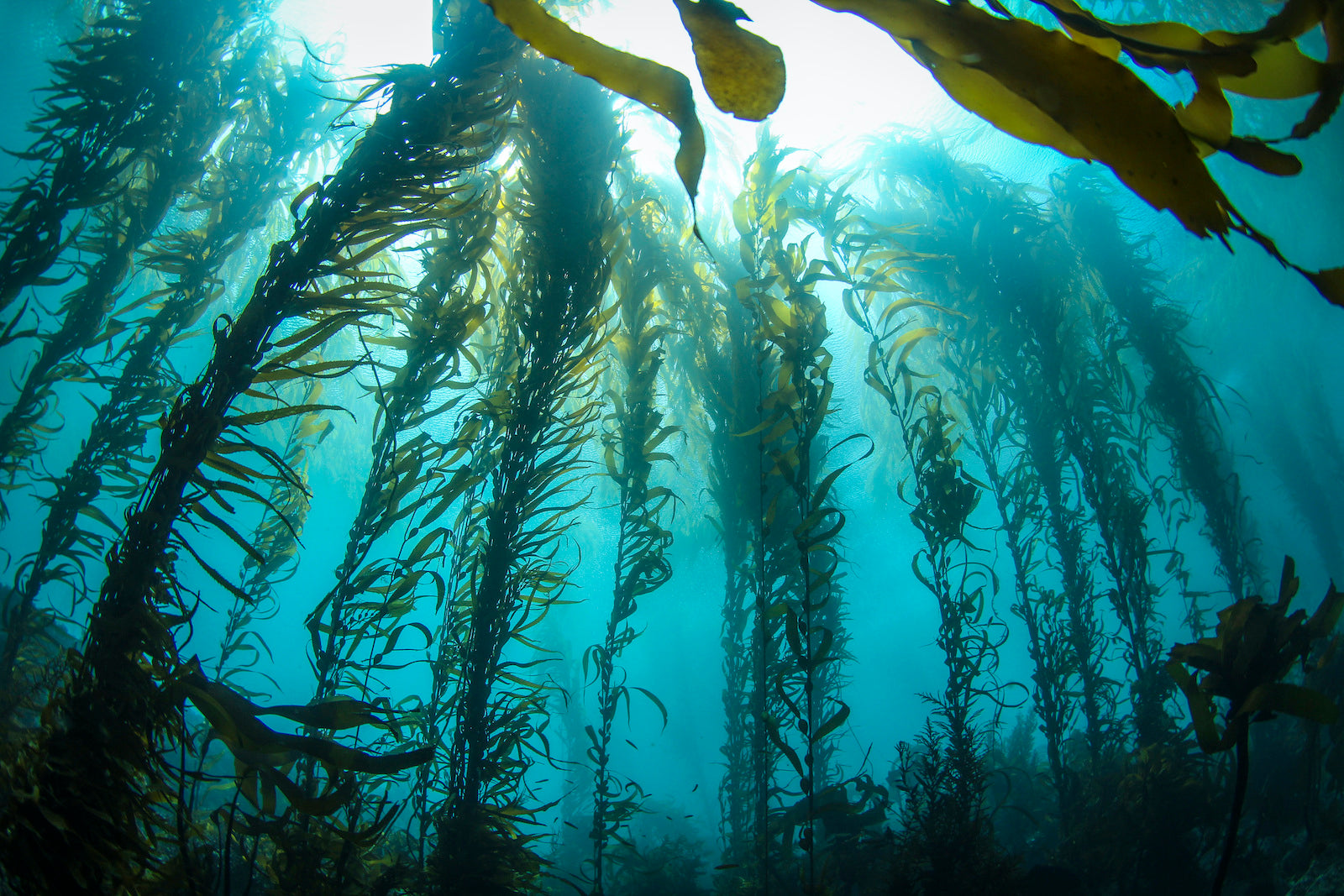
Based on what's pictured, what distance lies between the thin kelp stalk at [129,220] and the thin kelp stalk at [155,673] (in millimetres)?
3184

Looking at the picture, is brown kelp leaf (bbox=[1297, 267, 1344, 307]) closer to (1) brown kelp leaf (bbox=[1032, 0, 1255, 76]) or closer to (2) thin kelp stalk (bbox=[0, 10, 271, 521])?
(1) brown kelp leaf (bbox=[1032, 0, 1255, 76])

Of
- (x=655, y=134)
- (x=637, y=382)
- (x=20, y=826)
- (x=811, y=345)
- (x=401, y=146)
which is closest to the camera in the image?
(x=20, y=826)

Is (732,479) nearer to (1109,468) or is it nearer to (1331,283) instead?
(1109,468)

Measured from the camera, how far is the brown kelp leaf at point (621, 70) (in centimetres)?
88

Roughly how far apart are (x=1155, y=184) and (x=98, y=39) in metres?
6.42

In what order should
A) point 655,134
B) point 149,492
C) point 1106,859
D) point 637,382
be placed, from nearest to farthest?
point 149,492
point 1106,859
point 637,382
point 655,134

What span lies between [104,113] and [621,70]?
191 inches

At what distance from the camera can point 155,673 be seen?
128 cm

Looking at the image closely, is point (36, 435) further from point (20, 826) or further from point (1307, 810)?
point (1307, 810)

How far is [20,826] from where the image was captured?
1143 millimetres

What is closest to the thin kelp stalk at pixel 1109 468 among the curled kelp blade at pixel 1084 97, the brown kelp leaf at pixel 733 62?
the curled kelp blade at pixel 1084 97

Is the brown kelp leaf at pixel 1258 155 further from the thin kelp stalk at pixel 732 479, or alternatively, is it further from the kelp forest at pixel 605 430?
the thin kelp stalk at pixel 732 479

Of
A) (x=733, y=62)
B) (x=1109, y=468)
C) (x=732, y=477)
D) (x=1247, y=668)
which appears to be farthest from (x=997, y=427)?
(x=733, y=62)

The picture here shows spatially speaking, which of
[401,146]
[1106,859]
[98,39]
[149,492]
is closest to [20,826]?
[149,492]
